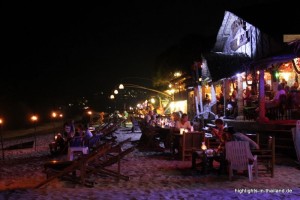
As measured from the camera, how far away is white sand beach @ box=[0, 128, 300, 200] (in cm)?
757

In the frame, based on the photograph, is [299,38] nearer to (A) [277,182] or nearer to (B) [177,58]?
(A) [277,182]

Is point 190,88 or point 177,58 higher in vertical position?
point 177,58

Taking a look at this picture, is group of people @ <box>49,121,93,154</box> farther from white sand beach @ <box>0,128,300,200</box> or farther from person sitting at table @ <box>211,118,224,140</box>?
person sitting at table @ <box>211,118,224,140</box>

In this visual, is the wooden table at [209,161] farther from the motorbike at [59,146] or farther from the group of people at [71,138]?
the motorbike at [59,146]

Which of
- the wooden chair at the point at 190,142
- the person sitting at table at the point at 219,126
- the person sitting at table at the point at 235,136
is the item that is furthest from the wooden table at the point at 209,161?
the wooden chair at the point at 190,142

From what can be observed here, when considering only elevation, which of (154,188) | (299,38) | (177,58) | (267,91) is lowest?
(154,188)

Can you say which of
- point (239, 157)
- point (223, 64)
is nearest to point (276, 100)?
point (223, 64)

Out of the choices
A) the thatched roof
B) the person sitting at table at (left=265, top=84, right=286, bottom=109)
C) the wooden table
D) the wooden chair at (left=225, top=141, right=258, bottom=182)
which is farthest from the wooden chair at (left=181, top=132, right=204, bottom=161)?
the thatched roof

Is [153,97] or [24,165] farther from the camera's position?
[153,97]

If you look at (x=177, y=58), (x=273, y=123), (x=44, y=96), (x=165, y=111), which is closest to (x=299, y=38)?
(x=273, y=123)

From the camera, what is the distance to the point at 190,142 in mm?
12203

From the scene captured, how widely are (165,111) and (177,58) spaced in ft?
35.5

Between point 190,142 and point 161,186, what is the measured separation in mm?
3952

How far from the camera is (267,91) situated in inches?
709
